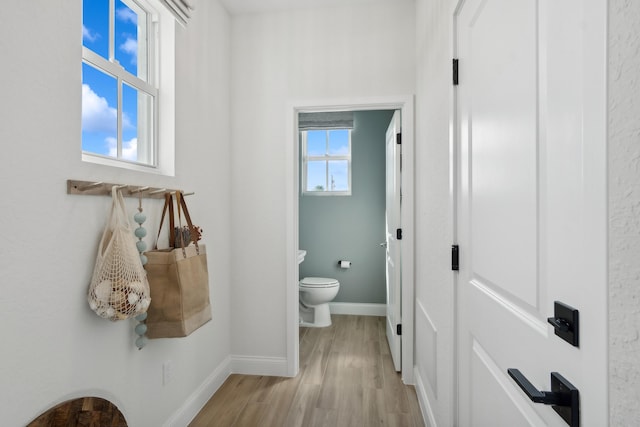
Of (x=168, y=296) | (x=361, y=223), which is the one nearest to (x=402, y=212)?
(x=361, y=223)

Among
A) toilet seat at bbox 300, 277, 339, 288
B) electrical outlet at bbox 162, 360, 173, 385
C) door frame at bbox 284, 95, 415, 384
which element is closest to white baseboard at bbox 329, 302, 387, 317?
toilet seat at bbox 300, 277, 339, 288

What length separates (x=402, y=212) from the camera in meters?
2.56

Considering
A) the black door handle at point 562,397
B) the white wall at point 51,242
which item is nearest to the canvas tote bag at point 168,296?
the white wall at point 51,242

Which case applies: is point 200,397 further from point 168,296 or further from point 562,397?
point 562,397

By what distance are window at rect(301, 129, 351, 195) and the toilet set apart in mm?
1112

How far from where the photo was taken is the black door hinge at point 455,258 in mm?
1406

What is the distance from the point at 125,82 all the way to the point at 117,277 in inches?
37.1

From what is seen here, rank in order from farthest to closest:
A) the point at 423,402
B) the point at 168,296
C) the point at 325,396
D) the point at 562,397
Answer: the point at 325,396, the point at 423,402, the point at 168,296, the point at 562,397

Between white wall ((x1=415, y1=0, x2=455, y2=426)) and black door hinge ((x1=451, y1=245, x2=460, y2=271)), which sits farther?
white wall ((x1=415, y1=0, x2=455, y2=426))

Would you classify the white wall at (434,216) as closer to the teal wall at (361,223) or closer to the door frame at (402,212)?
the door frame at (402,212)

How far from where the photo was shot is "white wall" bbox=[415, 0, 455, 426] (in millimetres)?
1520

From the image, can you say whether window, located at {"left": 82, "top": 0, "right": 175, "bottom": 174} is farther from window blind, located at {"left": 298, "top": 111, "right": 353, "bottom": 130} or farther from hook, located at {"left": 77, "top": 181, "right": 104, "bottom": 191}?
window blind, located at {"left": 298, "top": 111, "right": 353, "bottom": 130}

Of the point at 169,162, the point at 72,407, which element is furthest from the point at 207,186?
the point at 72,407

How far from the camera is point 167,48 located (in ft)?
6.19
